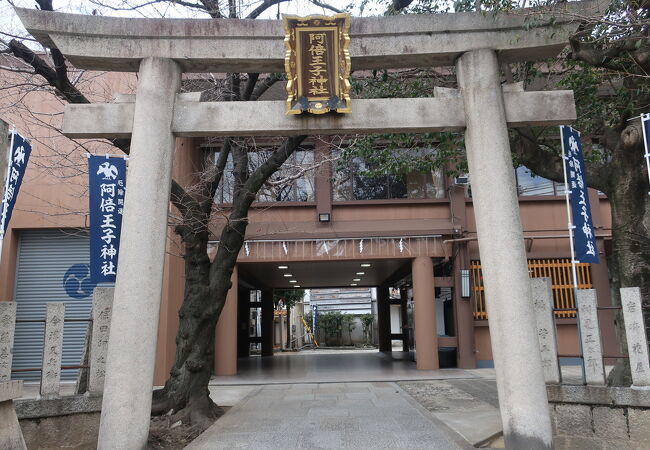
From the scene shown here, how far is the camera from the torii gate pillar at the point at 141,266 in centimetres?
570

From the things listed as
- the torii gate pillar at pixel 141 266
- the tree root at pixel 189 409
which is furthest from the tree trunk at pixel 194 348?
the torii gate pillar at pixel 141 266

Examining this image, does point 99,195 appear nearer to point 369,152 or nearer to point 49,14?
point 49,14

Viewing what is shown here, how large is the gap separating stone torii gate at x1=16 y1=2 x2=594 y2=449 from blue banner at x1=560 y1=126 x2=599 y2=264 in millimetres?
849

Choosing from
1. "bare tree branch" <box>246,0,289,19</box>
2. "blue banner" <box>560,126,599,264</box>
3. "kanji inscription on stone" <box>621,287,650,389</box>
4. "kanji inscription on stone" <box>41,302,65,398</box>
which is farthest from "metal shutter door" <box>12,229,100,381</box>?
"kanji inscription on stone" <box>621,287,650,389</box>

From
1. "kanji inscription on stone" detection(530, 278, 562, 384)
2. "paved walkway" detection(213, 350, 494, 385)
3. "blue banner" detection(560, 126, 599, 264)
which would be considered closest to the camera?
"kanji inscription on stone" detection(530, 278, 562, 384)

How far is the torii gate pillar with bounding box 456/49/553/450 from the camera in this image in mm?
5629

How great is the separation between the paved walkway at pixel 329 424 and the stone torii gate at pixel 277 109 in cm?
139

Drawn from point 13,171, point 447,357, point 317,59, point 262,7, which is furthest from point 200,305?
point 447,357

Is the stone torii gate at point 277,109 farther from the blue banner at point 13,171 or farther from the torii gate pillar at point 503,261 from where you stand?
the blue banner at point 13,171

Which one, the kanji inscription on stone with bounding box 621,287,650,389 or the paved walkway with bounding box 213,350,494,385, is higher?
the kanji inscription on stone with bounding box 621,287,650,389

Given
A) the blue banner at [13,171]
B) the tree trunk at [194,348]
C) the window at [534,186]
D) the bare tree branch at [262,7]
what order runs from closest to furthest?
the blue banner at [13,171] → the tree trunk at [194,348] → the bare tree branch at [262,7] → the window at [534,186]

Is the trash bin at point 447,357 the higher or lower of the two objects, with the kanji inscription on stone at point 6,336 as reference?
lower

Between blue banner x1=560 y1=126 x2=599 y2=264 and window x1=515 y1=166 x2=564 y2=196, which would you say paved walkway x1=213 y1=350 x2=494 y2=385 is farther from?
blue banner x1=560 y1=126 x2=599 y2=264

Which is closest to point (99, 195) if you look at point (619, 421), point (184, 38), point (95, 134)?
point (95, 134)
